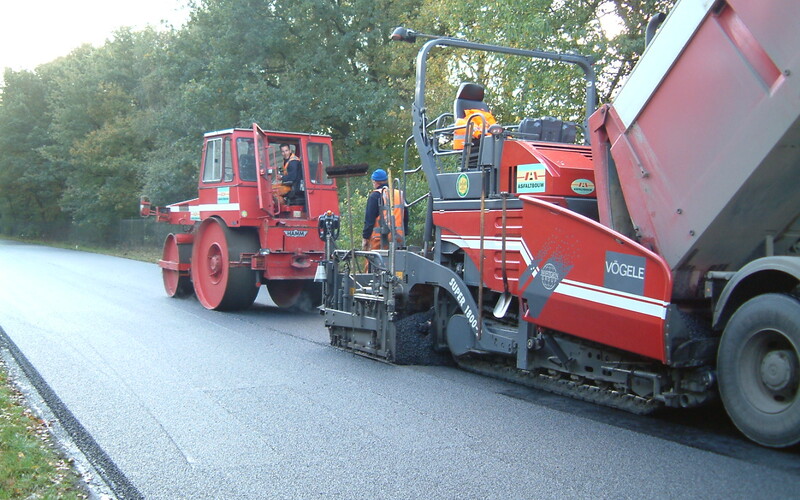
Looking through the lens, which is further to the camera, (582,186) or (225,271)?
(225,271)

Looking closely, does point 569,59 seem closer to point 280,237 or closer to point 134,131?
point 280,237

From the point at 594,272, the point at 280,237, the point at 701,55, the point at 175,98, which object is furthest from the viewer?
the point at 175,98

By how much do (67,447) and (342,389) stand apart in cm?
231

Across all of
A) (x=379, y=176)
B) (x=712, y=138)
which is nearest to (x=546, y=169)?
(x=712, y=138)

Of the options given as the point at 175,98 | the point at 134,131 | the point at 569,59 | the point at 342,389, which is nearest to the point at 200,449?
the point at 342,389

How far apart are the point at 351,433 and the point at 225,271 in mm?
7028

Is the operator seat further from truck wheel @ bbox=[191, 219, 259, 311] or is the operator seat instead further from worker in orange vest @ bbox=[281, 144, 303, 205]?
truck wheel @ bbox=[191, 219, 259, 311]

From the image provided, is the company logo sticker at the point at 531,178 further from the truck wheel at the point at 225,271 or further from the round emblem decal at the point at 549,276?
the truck wheel at the point at 225,271

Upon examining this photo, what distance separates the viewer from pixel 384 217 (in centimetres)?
870

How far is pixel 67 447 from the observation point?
514cm

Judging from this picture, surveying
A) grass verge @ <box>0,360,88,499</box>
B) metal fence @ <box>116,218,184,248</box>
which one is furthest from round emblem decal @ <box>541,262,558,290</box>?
metal fence @ <box>116,218,184,248</box>

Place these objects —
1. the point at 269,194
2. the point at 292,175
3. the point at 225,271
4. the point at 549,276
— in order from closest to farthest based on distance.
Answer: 1. the point at 549,276
2. the point at 269,194
3. the point at 225,271
4. the point at 292,175

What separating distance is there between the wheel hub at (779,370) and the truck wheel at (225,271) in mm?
8454

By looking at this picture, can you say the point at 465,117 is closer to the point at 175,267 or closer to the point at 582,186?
the point at 582,186
